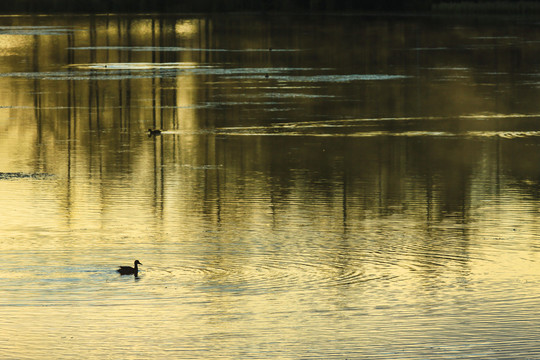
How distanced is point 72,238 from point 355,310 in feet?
22.3

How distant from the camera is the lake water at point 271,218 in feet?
55.6

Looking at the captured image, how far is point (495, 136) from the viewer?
37.3m

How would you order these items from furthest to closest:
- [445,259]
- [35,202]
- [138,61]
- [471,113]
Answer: [138,61], [471,113], [35,202], [445,259]

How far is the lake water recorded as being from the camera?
667 inches

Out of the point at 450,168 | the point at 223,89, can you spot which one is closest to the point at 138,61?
the point at 223,89

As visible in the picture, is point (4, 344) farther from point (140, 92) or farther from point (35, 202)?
point (140, 92)

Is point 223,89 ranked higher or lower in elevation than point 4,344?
higher

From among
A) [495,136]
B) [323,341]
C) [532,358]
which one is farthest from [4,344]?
[495,136]

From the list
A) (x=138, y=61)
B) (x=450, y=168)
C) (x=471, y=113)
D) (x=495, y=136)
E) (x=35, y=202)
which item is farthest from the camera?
(x=138, y=61)

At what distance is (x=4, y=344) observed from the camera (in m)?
16.3

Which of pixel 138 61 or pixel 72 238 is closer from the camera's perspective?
pixel 72 238

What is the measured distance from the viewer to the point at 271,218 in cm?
2455

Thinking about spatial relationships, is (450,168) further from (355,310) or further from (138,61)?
(138,61)

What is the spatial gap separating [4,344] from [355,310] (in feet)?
15.4
